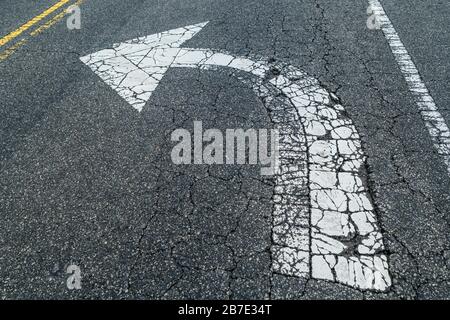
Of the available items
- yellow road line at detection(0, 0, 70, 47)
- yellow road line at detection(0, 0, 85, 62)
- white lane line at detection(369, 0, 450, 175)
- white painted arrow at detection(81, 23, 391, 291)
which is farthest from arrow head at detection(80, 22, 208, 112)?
white lane line at detection(369, 0, 450, 175)

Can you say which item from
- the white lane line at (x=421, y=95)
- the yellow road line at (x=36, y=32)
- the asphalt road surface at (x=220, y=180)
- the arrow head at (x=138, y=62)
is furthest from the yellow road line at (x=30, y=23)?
the white lane line at (x=421, y=95)

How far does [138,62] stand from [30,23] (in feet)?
7.53

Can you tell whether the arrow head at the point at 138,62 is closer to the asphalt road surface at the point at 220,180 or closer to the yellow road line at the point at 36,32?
the asphalt road surface at the point at 220,180

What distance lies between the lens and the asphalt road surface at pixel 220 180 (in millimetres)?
2408

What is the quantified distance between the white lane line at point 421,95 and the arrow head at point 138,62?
2.63 m

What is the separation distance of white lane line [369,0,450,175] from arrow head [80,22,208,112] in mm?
2629

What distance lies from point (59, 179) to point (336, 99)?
278cm

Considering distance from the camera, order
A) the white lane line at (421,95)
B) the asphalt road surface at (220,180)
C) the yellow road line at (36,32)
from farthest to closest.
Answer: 1. the yellow road line at (36,32)
2. the white lane line at (421,95)
3. the asphalt road surface at (220,180)

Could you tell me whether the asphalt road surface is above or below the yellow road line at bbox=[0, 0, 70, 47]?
below

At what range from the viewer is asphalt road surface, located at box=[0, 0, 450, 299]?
2408 mm

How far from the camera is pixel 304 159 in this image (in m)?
3.24

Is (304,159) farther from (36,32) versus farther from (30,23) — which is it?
(30,23)

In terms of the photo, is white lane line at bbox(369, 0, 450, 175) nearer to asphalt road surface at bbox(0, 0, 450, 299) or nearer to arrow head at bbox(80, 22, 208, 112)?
asphalt road surface at bbox(0, 0, 450, 299)

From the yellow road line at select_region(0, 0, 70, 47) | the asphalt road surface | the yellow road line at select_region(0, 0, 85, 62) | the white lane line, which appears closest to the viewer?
the asphalt road surface
